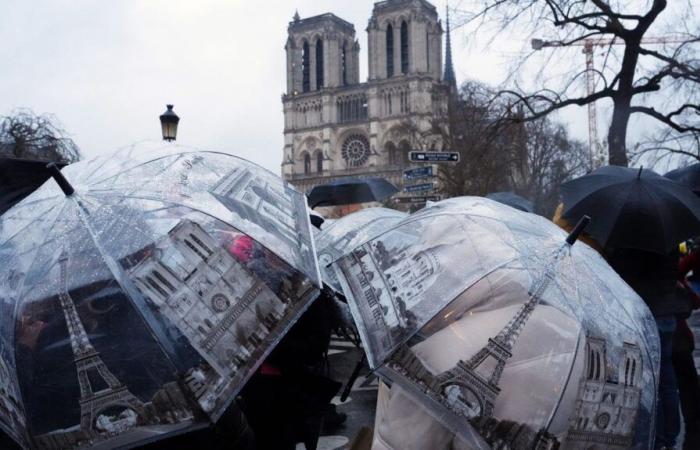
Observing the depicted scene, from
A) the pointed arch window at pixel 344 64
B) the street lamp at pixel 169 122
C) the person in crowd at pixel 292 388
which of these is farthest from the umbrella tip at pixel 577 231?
the pointed arch window at pixel 344 64

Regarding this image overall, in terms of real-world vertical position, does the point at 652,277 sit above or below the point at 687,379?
above

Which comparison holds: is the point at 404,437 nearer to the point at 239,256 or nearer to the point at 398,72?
the point at 239,256

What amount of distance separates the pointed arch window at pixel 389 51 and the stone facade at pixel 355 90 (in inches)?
2.6

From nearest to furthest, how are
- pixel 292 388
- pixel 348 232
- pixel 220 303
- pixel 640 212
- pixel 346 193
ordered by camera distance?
pixel 220 303, pixel 292 388, pixel 640 212, pixel 348 232, pixel 346 193

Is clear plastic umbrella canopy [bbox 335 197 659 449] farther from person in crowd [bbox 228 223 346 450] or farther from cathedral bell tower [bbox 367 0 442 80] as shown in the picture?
cathedral bell tower [bbox 367 0 442 80]

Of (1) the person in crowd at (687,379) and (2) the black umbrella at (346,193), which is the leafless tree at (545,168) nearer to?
(2) the black umbrella at (346,193)

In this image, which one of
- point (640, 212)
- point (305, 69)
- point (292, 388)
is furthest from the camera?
point (305, 69)

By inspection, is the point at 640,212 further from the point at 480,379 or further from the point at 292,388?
the point at 480,379

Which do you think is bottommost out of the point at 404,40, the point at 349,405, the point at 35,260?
the point at 349,405

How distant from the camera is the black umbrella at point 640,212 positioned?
Answer: 4.26m

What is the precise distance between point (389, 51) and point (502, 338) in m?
82.8

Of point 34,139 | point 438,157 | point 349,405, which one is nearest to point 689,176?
point 349,405

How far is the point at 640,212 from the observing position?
14.1 feet

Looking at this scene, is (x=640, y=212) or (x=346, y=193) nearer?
(x=640, y=212)
